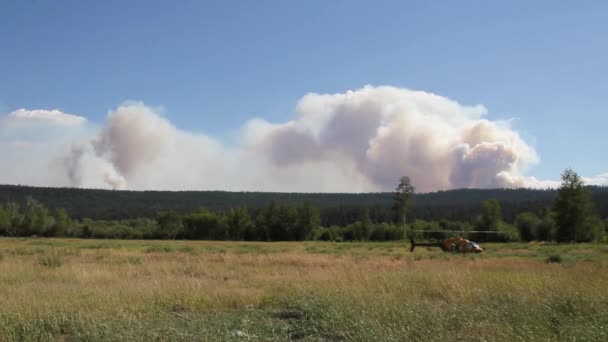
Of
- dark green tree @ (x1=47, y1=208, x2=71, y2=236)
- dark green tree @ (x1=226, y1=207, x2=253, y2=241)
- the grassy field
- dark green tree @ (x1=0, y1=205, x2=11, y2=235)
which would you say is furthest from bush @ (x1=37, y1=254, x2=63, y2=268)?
dark green tree @ (x1=0, y1=205, x2=11, y2=235)

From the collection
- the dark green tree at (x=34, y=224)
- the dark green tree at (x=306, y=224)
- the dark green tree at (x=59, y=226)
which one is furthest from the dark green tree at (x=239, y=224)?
the dark green tree at (x=34, y=224)

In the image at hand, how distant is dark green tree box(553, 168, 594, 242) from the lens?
71500 millimetres

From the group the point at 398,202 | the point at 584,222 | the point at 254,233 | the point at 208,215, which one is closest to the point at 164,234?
the point at 208,215

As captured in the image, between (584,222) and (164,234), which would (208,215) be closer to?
(164,234)

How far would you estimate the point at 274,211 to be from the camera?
127m

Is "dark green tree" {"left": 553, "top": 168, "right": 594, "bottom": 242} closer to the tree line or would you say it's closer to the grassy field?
the tree line

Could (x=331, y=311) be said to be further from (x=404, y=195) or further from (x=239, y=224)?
(x=239, y=224)

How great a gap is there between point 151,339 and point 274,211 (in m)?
119

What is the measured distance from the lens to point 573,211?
7162 centimetres

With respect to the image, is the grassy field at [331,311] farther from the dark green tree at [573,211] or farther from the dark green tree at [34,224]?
the dark green tree at [34,224]

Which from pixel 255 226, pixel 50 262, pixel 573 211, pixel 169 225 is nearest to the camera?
pixel 50 262

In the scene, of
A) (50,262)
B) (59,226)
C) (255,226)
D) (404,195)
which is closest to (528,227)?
(404,195)

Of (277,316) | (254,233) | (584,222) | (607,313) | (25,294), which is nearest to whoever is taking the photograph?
(607,313)

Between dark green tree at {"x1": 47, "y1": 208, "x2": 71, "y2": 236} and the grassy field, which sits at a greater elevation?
the grassy field
